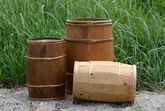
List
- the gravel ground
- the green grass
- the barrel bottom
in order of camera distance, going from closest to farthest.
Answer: the gravel ground → the barrel bottom → the green grass

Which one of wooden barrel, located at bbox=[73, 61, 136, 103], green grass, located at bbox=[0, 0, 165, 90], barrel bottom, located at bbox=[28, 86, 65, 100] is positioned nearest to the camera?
wooden barrel, located at bbox=[73, 61, 136, 103]

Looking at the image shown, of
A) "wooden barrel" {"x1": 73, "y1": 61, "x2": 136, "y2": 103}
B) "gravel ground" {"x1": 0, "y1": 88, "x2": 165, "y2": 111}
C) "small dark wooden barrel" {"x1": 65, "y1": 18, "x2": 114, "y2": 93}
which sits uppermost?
"small dark wooden barrel" {"x1": 65, "y1": 18, "x2": 114, "y2": 93}

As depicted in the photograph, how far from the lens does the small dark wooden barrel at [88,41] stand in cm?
489

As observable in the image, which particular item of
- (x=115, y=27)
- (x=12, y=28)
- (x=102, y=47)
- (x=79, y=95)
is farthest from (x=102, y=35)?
(x=12, y=28)

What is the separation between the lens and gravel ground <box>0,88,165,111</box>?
185 inches

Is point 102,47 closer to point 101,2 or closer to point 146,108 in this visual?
point 146,108

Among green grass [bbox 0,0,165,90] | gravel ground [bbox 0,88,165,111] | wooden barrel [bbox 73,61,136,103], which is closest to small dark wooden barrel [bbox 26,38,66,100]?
gravel ground [bbox 0,88,165,111]

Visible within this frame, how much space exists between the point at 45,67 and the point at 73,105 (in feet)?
1.54

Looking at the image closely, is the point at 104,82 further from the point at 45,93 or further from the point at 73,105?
the point at 45,93

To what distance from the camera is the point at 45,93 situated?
4895mm

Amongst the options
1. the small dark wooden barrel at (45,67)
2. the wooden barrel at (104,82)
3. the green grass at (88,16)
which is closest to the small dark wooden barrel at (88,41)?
the small dark wooden barrel at (45,67)

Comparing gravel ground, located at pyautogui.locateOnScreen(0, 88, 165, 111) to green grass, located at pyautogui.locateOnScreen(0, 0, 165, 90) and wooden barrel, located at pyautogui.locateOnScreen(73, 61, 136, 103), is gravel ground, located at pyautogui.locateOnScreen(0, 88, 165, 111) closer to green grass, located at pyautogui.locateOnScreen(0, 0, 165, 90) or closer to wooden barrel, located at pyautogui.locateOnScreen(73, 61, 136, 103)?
wooden barrel, located at pyautogui.locateOnScreen(73, 61, 136, 103)

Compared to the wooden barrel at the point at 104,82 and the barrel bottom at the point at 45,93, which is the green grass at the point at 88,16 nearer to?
the barrel bottom at the point at 45,93

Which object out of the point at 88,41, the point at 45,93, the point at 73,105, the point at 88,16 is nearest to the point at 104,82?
the point at 73,105
